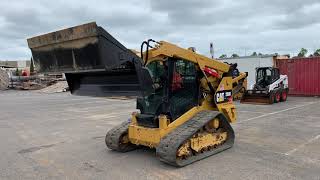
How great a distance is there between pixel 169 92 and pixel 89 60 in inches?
68.9

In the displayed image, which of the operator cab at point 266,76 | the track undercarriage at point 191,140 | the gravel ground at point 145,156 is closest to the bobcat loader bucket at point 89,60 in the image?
the track undercarriage at point 191,140

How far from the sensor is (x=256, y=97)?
19000 mm

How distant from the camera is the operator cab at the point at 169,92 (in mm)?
7352

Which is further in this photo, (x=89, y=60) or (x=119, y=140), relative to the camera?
(x=119, y=140)

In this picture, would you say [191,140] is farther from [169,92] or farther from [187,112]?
[169,92]

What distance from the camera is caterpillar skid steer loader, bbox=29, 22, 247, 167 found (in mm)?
6832

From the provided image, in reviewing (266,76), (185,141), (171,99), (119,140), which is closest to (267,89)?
(266,76)

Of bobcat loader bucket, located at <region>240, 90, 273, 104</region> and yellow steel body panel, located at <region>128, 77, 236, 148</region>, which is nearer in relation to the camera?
yellow steel body panel, located at <region>128, 77, 236, 148</region>

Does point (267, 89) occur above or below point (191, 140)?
above

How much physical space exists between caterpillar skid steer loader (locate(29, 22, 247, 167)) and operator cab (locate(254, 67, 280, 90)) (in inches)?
488

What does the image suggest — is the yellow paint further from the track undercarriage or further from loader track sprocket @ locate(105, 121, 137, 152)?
loader track sprocket @ locate(105, 121, 137, 152)

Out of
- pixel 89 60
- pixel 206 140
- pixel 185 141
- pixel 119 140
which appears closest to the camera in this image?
pixel 89 60

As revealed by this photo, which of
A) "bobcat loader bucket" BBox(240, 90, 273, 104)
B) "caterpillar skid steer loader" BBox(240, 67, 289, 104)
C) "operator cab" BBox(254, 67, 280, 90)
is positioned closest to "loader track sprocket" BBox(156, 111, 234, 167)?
"bobcat loader bucket" BBox(240, 90, 273, 104)

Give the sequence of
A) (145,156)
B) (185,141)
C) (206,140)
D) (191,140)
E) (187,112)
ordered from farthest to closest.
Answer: (145,156) → (187,112) → (206,140) → (191,140) → (185,141)
